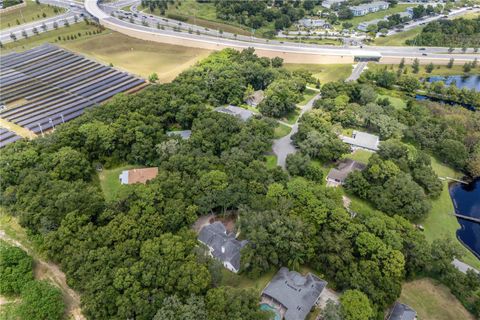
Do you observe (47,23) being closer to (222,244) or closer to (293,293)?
(222,244)

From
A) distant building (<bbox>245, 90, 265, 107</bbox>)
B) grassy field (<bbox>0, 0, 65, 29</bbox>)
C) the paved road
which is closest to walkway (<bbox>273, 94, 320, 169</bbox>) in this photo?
distant building (<bbox>245, 90, 265, 107</bbox>)

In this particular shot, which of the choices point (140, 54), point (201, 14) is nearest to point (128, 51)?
point (140, 54)

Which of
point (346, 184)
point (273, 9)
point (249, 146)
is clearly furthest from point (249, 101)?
point (273, 9)

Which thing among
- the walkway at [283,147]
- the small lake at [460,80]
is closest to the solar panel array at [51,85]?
the walkway at [283,147]

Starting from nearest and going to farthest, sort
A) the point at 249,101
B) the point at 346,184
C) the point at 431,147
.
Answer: the point at 346,184
the point at 431,147
the point at 249,101

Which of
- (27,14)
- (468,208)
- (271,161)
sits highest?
(27,14)

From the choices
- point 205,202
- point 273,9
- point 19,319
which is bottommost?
point 19,319

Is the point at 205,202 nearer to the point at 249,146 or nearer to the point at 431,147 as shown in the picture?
the point at 249,146
